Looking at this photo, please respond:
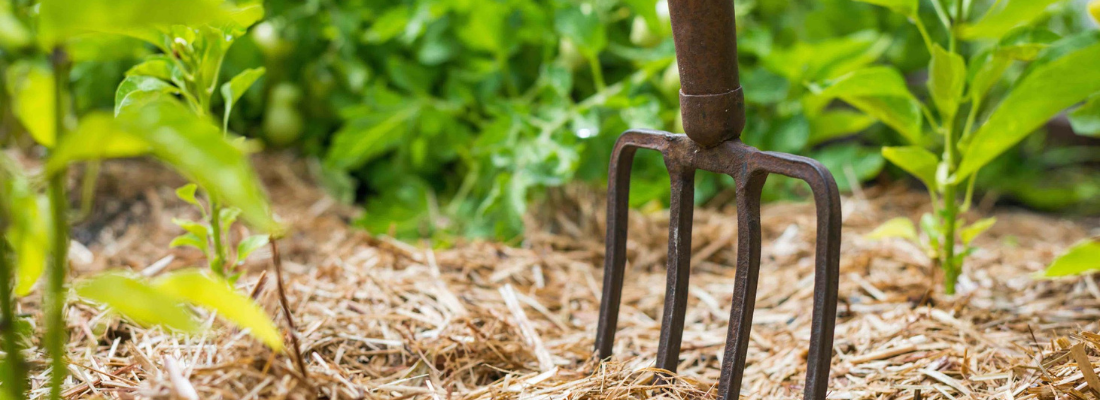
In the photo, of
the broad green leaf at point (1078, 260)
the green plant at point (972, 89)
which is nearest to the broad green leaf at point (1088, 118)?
the green plant at point (972, 89)

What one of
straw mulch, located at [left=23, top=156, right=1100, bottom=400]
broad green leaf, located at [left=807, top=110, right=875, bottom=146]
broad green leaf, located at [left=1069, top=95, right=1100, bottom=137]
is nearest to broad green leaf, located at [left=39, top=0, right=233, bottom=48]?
straw mulch, located at [left=23, top=156, right=1100, bottom=400]

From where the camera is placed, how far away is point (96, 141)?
39cm

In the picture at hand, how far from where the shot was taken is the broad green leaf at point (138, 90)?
68cm

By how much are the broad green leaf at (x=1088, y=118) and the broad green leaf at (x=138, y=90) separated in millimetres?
1084

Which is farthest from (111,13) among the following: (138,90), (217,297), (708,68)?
(708,68)

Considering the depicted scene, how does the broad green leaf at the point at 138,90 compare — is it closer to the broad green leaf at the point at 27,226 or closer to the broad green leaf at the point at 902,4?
the broad green leaf at the point at 27,226

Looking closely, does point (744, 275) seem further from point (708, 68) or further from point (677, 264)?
point (708, 68)

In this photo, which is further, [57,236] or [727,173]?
[727,173]

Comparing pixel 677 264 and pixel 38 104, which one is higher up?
pixel 38 104

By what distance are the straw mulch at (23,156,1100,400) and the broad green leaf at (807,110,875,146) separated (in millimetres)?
167

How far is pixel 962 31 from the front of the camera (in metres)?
0.88

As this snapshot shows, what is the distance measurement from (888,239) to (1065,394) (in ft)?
2.04

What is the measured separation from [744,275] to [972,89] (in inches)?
17.2

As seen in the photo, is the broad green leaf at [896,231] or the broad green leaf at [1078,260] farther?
the broad green leaf at [896,231]
